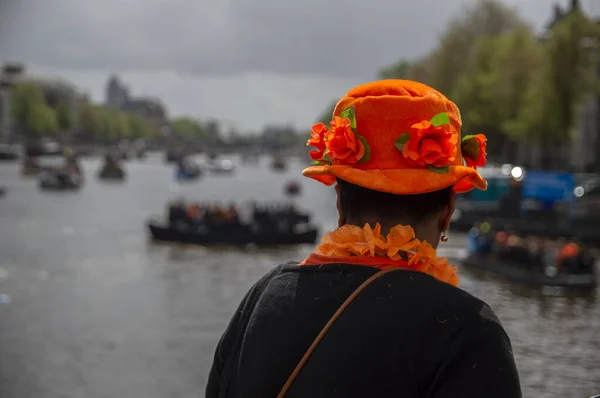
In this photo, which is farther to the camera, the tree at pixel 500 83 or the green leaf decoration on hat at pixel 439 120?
the tree at pixel 500 83

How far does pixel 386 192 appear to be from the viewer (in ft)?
8.07

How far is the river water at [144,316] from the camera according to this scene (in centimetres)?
2029

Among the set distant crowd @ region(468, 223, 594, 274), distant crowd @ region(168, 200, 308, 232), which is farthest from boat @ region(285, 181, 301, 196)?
distant crowd @ region(468, 223, 594, 274)

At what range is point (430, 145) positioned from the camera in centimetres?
234

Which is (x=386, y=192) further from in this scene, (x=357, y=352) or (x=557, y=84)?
(x=557, y=84)

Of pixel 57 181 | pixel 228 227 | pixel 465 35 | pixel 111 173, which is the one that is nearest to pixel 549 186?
pixel 228 227

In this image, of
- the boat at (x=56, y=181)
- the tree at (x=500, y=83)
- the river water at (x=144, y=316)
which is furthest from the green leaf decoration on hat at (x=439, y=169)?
the boat at (x=56, y=181)

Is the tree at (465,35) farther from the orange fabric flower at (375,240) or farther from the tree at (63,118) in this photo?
the tree at (63,118)

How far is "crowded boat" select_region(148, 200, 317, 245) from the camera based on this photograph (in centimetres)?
4375

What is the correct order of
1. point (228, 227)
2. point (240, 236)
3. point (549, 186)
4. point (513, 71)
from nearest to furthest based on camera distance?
1. point (549, 186)
2. point (240, 236)
3. point (228, 227)
4. point (513, 71)

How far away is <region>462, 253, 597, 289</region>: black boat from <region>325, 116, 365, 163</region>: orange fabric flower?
90.2 feet

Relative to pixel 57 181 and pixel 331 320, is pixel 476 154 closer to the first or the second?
pixel 331 320

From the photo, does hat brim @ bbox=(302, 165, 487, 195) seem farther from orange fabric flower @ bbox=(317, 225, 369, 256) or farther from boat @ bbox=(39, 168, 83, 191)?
boat @ bbox=(39, 168, 83, 191)

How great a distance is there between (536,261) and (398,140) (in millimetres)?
28659
